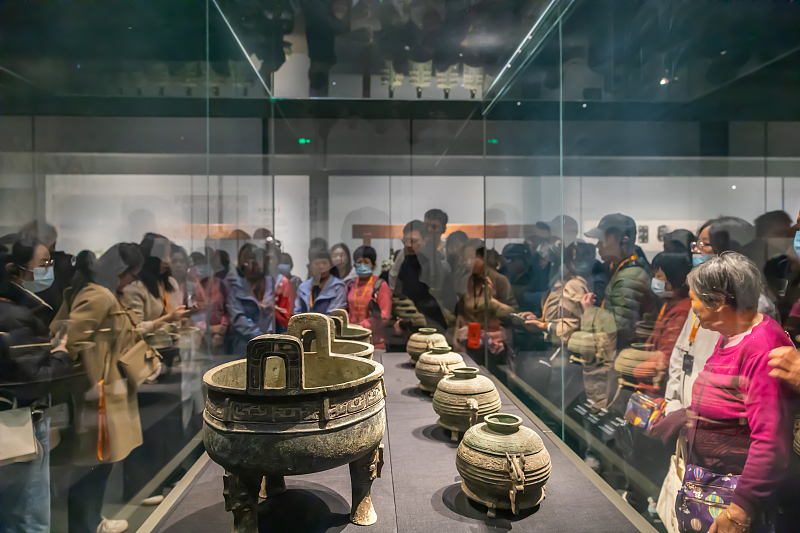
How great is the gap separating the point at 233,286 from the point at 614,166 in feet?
9.79

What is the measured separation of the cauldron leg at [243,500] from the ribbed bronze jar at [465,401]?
1.18m

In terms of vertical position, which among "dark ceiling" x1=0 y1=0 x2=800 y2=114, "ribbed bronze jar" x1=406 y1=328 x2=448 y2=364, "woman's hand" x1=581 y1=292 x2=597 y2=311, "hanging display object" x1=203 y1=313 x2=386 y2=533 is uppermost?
"dark ceiling" x1=0 y1=0 x2=800 y2=114

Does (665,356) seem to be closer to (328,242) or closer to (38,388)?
(38,388)

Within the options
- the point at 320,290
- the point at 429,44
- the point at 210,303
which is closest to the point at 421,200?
the point at 320,290

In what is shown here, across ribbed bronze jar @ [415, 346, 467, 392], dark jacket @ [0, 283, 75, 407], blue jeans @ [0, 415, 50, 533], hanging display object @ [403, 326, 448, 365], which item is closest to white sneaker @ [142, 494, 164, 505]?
blue jeans @ [0, 415, 50, 533]

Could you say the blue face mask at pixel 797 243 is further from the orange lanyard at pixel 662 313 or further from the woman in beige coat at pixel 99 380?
the woman in beige coat at pixel 99 380

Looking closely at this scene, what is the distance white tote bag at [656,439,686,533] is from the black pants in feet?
7.22

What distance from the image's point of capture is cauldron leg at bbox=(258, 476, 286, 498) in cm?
192

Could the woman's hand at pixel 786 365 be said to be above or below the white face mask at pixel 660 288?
below

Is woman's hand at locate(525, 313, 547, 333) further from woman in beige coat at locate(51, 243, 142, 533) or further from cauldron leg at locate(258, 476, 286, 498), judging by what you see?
woman in beige coat at locate(51, 243, 142, 533)

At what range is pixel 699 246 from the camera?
162 centimetres

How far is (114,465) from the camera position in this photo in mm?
1898

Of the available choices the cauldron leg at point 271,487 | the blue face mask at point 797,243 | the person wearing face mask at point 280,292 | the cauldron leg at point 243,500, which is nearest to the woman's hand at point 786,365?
the blue face mask at point 797,243

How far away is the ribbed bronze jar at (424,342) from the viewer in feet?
11.9
